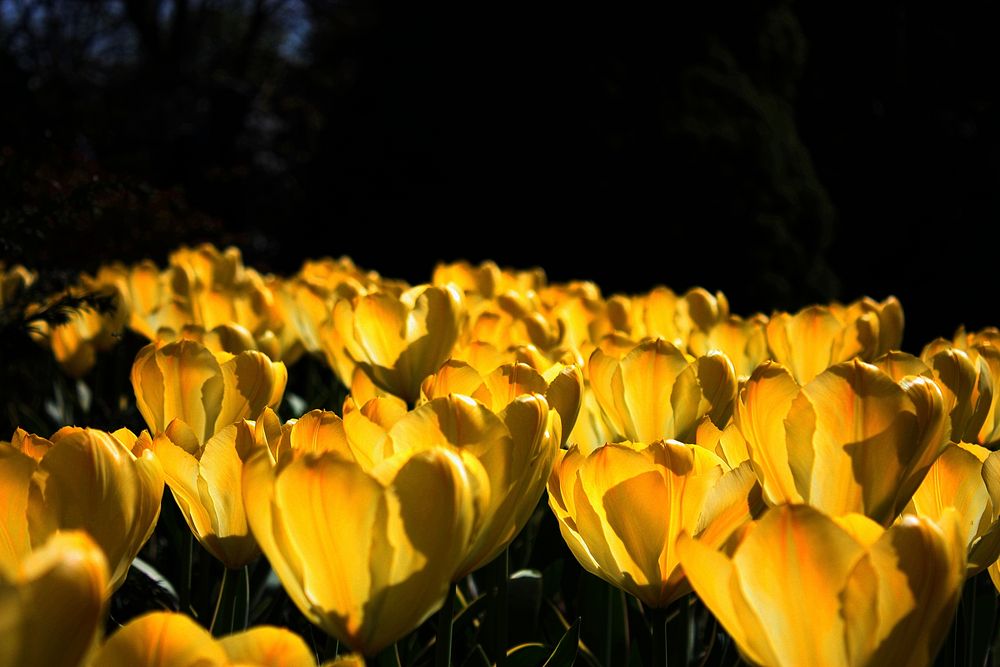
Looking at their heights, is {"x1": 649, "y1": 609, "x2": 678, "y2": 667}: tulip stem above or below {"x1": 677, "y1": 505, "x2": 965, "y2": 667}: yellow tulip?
below

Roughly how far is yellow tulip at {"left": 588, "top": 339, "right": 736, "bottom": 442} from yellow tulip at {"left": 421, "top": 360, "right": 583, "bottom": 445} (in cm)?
17

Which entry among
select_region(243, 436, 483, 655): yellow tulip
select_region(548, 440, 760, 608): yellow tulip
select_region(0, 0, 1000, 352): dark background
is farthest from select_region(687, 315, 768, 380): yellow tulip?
select_region(0, 0, 1000, 352): dark background

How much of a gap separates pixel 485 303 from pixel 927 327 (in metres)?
5.91

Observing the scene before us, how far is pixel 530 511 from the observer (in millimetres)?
875

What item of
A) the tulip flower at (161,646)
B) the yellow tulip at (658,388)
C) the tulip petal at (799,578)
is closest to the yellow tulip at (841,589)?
the tulip petal at (799,578)

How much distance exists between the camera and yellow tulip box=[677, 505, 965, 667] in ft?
2.03

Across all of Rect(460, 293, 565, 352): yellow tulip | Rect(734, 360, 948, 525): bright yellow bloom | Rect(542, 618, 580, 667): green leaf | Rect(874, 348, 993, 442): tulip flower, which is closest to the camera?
Rect(734, 360, 948, 525): bright yellow bloom

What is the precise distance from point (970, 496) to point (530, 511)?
387 mm

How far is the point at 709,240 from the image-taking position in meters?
4.95

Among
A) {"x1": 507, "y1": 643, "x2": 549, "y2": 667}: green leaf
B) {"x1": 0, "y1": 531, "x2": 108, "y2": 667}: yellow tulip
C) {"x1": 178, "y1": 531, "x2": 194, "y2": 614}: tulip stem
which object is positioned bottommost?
{"x1": 507, "y1": 643, "x2": 549, "y2": 667}: green leaf

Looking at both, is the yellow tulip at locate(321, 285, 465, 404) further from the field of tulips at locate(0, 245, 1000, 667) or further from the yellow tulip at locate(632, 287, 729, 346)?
the yellow tulip at locate(632, 287, 729, 346)

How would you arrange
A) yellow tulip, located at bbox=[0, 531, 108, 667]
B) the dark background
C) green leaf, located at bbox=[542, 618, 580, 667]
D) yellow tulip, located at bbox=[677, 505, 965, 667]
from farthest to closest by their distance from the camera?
1. the dark background
2. green leaf, located at bbox=[542, 618, 580, 667]
3. yellow tulip, located at bbox=[677, 505, 965, 667]
4. yellow tulip, located at bbox=[0, 531, 108, 667]

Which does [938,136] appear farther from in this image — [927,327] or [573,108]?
[573,108]

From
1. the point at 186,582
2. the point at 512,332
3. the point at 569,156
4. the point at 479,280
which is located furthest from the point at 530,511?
the point at 569,156
